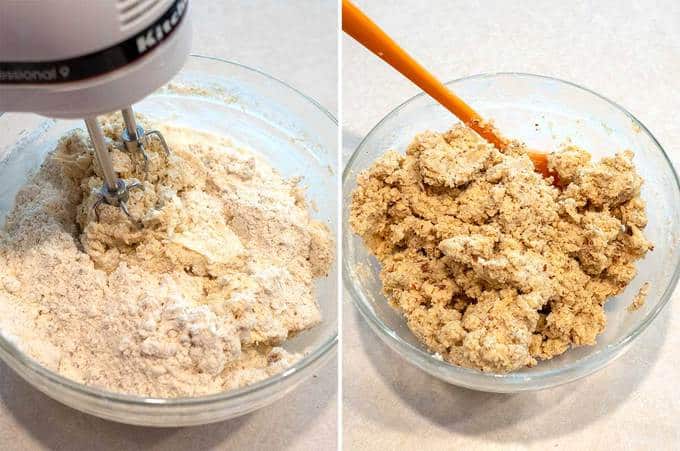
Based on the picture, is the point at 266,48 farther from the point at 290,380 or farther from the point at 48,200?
the point at 290,380

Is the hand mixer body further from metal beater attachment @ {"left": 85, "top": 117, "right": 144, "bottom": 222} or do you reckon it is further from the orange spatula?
the orange spatula

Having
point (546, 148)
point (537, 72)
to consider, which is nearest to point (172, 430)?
point (546, 148)

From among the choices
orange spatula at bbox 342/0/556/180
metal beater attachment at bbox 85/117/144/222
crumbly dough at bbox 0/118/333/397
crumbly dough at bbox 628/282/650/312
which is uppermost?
→ orange spatula at bbox 342/0/556/180

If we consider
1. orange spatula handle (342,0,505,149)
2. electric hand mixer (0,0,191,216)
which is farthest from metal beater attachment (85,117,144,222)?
orange spatula handle (342,0,505,149)

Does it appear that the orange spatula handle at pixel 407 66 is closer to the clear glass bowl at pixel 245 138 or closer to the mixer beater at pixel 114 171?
the clear glass bowl at pixel 245 138

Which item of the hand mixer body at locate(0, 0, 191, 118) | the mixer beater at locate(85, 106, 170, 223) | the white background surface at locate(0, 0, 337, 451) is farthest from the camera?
the white background surface at locate(0, 0, 337, 451)

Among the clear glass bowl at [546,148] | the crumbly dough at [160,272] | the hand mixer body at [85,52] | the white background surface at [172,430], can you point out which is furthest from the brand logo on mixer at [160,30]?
the white background surface at [172,430]

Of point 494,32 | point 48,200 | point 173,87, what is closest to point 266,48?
point 173,87
